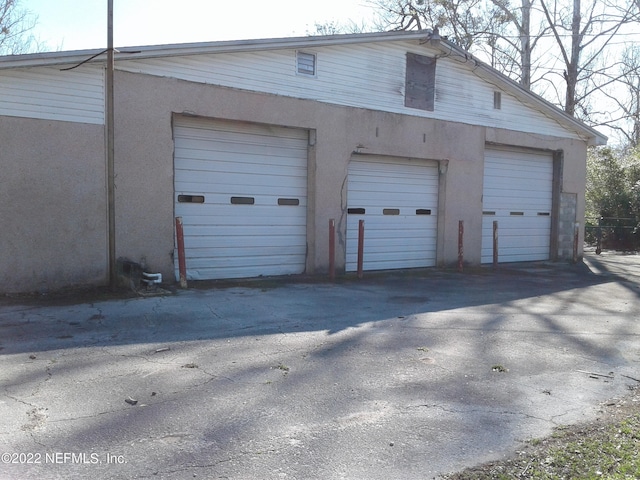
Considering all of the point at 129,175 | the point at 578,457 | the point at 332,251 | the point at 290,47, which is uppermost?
the point at 290,47

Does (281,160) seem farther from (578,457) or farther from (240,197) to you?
(578,457)

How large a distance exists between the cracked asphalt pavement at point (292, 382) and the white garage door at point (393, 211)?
148 inches

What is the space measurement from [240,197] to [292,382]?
6.71 metres

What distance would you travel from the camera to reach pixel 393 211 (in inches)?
522

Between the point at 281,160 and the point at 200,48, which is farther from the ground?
the point at 200,48

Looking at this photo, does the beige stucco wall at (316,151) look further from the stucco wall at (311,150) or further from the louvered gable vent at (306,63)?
the louvered gable vent at (306,63)

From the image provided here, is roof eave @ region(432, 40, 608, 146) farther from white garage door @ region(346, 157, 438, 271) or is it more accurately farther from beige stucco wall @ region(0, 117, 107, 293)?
beige stucco wall @ region(0, 117, 107, 293)

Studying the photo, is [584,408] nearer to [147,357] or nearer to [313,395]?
[313,395]

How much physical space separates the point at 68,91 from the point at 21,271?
296cm

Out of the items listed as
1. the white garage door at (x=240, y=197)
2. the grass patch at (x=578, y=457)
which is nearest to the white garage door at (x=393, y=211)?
the white garage door at (x=240, y=197)

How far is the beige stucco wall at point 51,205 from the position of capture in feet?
28.5

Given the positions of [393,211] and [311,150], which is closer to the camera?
[311,150]

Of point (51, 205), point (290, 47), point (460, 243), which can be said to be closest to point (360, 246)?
point (460, 243)

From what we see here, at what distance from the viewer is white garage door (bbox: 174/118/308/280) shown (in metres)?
10.6
